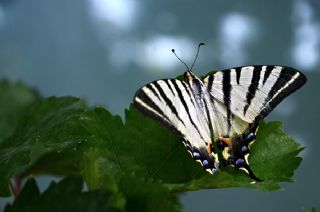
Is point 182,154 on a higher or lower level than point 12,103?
lower

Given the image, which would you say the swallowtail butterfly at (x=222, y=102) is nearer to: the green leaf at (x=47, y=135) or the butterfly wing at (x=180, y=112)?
the butterfly wing at (x=180, y=112)

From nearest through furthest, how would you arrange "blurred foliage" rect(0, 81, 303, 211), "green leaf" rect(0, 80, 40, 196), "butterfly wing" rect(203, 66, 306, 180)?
"blurred foliage" rect(0, 81, 303, 211), "butterfly wing" rect(203, 66, 306, 180), "green leaf" rect(0, 80, 40, 196)

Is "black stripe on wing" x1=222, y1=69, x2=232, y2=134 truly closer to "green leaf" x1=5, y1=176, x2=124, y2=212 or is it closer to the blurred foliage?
the blurred foliage

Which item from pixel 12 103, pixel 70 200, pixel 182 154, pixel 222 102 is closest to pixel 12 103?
pixel 12 103

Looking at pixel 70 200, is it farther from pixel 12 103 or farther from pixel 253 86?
pixel 12 103

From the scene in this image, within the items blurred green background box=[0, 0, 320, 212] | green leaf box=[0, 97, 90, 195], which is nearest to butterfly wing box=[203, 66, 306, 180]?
green leaf box=[0, 97, 90, 195]

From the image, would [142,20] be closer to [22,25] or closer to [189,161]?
[22,25]

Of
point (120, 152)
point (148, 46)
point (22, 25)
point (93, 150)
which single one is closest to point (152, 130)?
point (120, 152)
